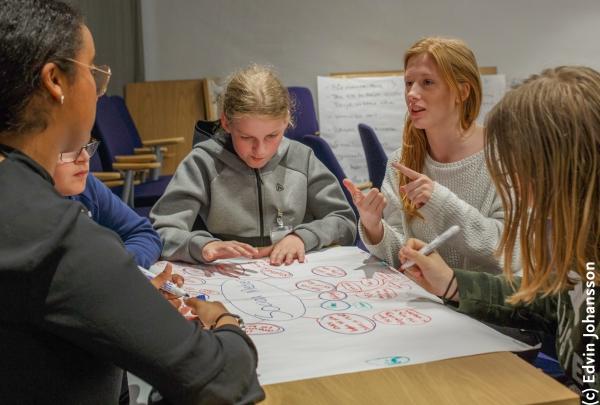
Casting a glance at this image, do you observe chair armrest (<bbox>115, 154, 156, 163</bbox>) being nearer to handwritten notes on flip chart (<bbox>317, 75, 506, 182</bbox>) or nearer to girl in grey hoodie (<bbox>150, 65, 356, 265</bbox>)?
girl in grey hoodie (<bbox>150, 65, 356, 265</bbox>)

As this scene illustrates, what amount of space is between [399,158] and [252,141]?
45cm

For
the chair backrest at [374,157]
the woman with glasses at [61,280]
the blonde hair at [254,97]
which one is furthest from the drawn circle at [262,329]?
the chair backrest at [374,157]

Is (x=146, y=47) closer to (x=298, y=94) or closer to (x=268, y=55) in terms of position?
(x=268, y=55)

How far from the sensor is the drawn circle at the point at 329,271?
5.29ft

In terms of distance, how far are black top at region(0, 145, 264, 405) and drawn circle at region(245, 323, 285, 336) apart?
0.38 metres

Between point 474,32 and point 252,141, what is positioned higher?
point 474,32

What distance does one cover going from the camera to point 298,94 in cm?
455

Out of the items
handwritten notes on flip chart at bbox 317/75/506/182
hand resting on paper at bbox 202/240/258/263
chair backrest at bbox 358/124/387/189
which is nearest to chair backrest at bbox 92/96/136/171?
chair backrest at bbox 358/124/387/189

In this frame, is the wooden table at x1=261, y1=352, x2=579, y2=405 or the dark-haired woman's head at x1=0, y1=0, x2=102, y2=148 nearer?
the dark-haired woman's head at x1=0, y1=0, x2=102, y2=148

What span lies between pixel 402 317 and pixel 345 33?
418cm

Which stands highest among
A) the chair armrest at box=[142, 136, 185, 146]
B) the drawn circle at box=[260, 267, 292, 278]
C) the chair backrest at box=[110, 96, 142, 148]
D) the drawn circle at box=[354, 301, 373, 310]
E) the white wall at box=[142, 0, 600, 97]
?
the white wall at box=[142, 0, 600, 97]

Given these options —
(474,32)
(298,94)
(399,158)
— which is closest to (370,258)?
(399,158)

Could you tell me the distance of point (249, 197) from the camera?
2.04 metres

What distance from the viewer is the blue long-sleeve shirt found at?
1699 millimetres
